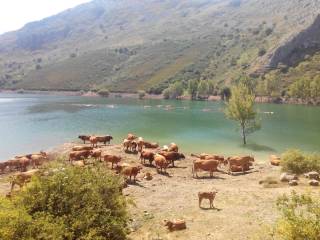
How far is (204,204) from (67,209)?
1190 centimetres

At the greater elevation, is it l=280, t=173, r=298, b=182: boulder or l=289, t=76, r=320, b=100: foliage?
l=289, t=76, r=320, b=100: foliage

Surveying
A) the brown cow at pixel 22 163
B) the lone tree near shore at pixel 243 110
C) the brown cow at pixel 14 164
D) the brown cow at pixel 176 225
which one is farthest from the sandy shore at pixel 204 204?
the lone tree near shore at pixel 243 110

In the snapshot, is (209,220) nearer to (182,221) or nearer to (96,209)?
(182,221)

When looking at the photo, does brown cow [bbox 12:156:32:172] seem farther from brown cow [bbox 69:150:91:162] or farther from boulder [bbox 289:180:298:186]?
boulder [bbox 289:180:298:186]

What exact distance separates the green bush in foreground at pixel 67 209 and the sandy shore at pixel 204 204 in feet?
9.40

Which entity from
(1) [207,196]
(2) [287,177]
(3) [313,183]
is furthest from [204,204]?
(2) [287,177]

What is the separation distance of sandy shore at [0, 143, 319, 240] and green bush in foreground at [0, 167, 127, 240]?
2866 millimetres

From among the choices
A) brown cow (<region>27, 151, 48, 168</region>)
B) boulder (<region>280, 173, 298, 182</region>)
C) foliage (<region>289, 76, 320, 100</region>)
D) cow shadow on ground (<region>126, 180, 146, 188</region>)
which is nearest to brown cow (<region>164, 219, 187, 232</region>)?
cow shadow on ground (<region>126, 180, 146, 188</region>)

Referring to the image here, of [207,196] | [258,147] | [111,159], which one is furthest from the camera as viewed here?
[258,147]

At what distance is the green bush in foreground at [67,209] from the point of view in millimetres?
16641

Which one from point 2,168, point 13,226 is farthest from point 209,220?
point 2,168

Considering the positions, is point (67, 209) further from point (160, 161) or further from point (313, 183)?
point (160, 161)

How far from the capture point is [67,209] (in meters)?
19.6

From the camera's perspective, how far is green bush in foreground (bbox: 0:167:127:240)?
54.6ft
